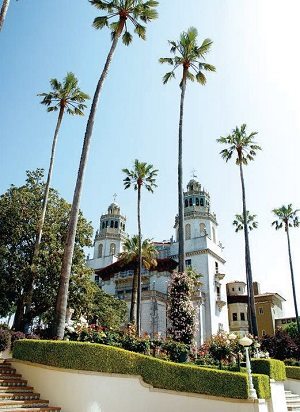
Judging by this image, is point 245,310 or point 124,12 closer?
point 124,12

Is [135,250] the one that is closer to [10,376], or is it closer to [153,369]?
[10,376]

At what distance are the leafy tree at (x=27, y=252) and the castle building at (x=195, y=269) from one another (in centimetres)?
2209

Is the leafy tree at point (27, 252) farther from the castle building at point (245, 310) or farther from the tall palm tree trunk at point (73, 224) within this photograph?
the castle building at point (245, 310)

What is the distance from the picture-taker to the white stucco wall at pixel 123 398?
12.8 metres

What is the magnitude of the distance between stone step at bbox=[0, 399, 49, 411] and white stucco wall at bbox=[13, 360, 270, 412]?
1.37 ft


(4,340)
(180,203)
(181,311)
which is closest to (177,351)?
(181,311)

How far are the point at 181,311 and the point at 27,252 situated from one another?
45.9 ft

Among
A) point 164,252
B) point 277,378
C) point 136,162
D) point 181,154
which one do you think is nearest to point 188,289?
point 277,378

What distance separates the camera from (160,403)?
42.7 feet

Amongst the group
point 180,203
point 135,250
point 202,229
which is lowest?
point 180,203

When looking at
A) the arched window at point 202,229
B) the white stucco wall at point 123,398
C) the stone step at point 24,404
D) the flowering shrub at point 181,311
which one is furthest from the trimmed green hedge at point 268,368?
the arched window at point 202,229

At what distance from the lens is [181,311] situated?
816 inches

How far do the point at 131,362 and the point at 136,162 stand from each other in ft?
96.7

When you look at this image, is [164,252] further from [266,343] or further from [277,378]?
[277,378]
